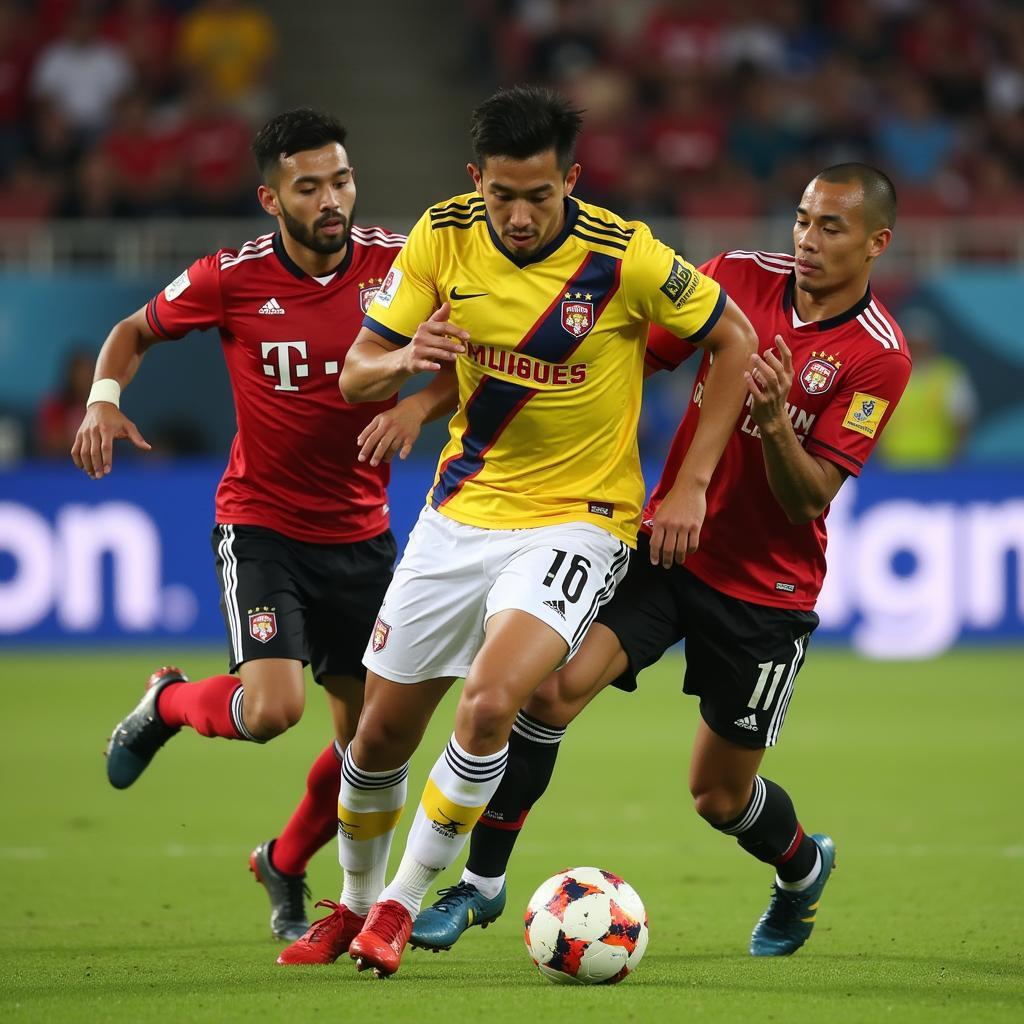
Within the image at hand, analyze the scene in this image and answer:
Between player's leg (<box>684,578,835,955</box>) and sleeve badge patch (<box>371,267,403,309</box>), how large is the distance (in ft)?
4.52

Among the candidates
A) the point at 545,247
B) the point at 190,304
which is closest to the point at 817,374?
the point at 545,247

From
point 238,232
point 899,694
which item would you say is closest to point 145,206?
point 238,232

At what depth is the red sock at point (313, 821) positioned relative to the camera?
6.29 metres

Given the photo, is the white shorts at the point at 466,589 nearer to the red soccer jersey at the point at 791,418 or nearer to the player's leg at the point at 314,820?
the red soccer jersey at the point at 791,418

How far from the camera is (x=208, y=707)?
19.9 ft

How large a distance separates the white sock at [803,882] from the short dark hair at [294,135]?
2916 mm

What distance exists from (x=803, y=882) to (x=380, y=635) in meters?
1.72

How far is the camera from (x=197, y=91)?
1750cm

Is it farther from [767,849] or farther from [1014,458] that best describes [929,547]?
[767,849]

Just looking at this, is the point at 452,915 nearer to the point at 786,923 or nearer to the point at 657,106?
the point at 786,923

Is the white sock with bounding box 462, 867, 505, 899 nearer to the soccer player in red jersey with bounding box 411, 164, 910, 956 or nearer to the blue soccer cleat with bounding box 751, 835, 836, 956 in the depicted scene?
the soccer player in red jersey with bounding box 411, 164, 910, 956

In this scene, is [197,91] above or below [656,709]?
above

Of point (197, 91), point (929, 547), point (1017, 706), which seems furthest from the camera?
point (197, 91)

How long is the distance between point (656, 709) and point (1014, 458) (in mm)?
5469
